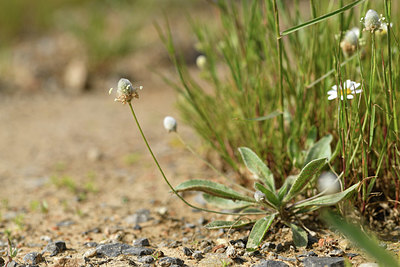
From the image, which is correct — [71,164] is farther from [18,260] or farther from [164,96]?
[164,96]

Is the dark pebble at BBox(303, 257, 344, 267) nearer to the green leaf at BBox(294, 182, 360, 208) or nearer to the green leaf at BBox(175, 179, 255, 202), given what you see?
the green leaf at BBox(294, 182, 360, 208)

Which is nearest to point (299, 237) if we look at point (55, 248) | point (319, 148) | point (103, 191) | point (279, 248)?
point (279, 248)

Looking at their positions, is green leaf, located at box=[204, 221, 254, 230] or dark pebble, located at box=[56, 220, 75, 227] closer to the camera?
green leaf, located at box=[204, 221, 254, 230]

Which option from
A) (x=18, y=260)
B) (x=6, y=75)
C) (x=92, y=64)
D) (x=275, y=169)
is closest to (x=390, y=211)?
(x=275, y=169)

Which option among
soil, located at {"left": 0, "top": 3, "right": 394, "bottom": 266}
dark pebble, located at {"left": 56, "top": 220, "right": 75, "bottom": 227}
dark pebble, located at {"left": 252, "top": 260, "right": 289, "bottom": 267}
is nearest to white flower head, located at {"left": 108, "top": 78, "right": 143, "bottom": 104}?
soil, located at {"left": 0, "top": 3, "right": 394, "bottom": 266}

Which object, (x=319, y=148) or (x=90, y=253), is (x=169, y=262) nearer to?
(x=90, y=253)

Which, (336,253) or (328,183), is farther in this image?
(328,183)
